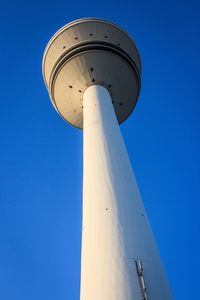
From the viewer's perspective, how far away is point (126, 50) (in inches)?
549

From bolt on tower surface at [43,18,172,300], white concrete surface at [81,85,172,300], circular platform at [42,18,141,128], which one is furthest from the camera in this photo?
circular platform at [42,18,141,128]

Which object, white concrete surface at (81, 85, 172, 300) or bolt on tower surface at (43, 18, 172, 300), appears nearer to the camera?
white concrete surface at (81, 85, 172, 300)

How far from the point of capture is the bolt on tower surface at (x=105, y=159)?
17.6 ft

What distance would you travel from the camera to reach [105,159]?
7.95 m

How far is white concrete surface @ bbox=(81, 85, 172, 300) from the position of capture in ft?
17.1

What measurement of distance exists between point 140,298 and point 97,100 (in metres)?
7.51

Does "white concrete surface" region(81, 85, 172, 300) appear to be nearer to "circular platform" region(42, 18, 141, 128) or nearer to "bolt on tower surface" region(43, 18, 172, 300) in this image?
"bolt on tower surface" region(43, 18, 172, 300)

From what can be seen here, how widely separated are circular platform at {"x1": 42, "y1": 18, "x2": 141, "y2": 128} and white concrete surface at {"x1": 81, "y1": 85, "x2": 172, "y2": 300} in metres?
4.86

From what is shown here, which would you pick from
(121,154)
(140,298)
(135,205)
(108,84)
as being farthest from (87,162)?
(108,84)

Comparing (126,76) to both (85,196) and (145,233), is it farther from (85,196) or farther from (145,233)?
(145,233)

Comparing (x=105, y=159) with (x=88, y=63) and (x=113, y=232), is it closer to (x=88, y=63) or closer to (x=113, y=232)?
(x=113, y=232)

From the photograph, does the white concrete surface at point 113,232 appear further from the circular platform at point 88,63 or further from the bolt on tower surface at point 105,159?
the circular platform at point 88,63

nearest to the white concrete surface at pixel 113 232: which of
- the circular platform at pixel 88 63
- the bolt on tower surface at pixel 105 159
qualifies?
the bolt on tower surface at pixel 105 159

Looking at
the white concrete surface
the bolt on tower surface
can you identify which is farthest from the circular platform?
the white concrete surface
